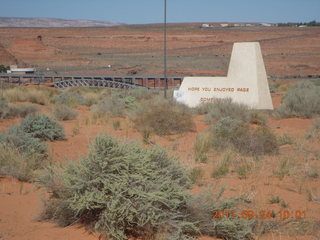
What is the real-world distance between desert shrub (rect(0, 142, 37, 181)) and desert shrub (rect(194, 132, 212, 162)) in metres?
3.59

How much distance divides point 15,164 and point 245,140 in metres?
5.66

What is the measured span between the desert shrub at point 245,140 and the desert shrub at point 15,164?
15.8 ft

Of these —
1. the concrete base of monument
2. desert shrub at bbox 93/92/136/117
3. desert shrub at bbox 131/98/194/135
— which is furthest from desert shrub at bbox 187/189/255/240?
the concrete base of monument

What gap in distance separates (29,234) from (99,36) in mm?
103484

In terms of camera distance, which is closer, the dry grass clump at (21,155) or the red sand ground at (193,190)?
the red sand ground at (193,190)

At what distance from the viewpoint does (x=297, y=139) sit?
12625mm

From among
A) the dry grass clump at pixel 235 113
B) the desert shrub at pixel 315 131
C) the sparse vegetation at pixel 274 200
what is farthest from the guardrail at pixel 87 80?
the sparse vegetation at pixel 274 200

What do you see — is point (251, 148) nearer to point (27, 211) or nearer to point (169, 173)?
point (169, 173)

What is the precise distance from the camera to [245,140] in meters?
11.1

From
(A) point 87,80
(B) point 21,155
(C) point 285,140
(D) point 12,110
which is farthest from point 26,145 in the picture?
(A) point 87,80

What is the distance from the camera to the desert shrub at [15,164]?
7641 mm

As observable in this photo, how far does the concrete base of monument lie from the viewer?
61.0 feet

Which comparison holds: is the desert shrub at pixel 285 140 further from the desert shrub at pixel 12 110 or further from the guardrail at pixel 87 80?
the guardrail at pixel 87 80

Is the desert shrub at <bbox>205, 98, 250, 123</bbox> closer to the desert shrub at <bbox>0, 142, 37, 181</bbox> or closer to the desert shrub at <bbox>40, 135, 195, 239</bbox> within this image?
the desert shrub at <bbox>0, 142, 37, 181</bbox>
